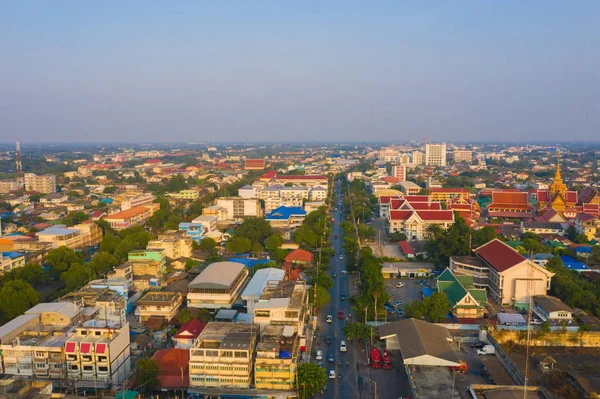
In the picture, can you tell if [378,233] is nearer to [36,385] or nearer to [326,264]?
[326,264]

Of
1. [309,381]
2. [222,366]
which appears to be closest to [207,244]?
[222,366]

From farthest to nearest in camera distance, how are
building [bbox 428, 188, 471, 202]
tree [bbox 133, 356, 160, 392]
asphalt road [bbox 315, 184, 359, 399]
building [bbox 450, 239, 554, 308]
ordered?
1. building [bbox 428, 188, 471, 202]
2. building [bbox 450, 239, 554, 308]
3. asphalt road [bbox 315, 184, 359, 399]
4. tree [bbox 133, 356, 160, 392]

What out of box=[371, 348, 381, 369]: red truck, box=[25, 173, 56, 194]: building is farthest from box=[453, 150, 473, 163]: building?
box=[371, 348, 381, 369]: red truck

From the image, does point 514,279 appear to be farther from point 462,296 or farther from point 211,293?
point 211,293

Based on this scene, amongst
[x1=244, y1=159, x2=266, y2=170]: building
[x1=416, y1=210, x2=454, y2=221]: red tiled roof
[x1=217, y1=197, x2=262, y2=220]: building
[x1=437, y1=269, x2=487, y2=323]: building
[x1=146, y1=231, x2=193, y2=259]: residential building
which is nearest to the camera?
[x1=437, y1=269, x2=487, y2=323]: building

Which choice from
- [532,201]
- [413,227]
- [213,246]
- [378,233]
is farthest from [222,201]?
[532,201]

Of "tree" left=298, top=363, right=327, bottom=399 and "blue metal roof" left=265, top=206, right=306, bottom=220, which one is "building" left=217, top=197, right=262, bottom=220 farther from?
"tree" left=298, top=363, right=327, bottom=399
